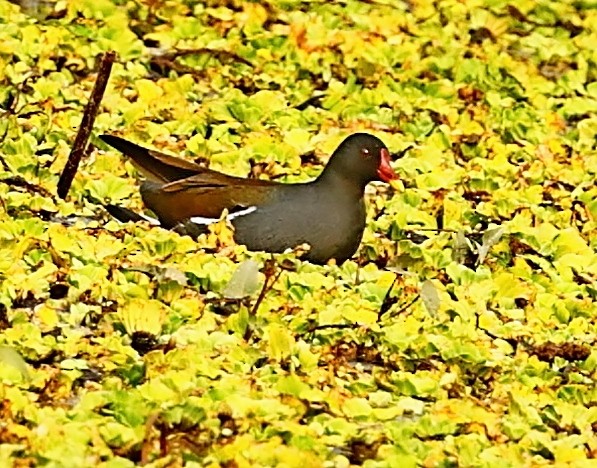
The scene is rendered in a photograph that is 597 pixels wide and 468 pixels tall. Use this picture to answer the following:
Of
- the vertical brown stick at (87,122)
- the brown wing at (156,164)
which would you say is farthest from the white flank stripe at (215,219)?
the vertical brown stick at (87,122)

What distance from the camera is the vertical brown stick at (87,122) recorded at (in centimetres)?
634

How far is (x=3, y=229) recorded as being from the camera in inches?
234

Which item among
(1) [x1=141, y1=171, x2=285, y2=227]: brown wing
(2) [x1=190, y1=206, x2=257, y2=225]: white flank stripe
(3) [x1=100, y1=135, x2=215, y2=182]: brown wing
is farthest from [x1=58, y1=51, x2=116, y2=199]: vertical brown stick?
(2) [x1=190, y1=206, x2=257, y2=225]: white flank stripe

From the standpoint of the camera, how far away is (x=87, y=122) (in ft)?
21.0

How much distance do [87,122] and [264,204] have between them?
0.77 metres

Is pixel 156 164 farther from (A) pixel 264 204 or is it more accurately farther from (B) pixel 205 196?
(A) pixel 264 204

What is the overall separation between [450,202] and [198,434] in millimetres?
2579

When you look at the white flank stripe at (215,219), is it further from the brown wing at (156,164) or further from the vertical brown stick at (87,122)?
the vertical brown stick at (87,122)

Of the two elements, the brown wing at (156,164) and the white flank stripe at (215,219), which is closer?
the white flank stripe at (215,219)

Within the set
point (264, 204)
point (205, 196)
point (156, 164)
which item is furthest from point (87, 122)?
point (264, 204)

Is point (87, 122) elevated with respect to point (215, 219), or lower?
elevated

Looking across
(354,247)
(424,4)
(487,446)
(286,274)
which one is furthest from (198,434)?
(424,4)

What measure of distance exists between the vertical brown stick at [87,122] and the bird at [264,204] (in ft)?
0.35

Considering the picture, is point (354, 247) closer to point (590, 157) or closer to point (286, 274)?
point (286, 274)
